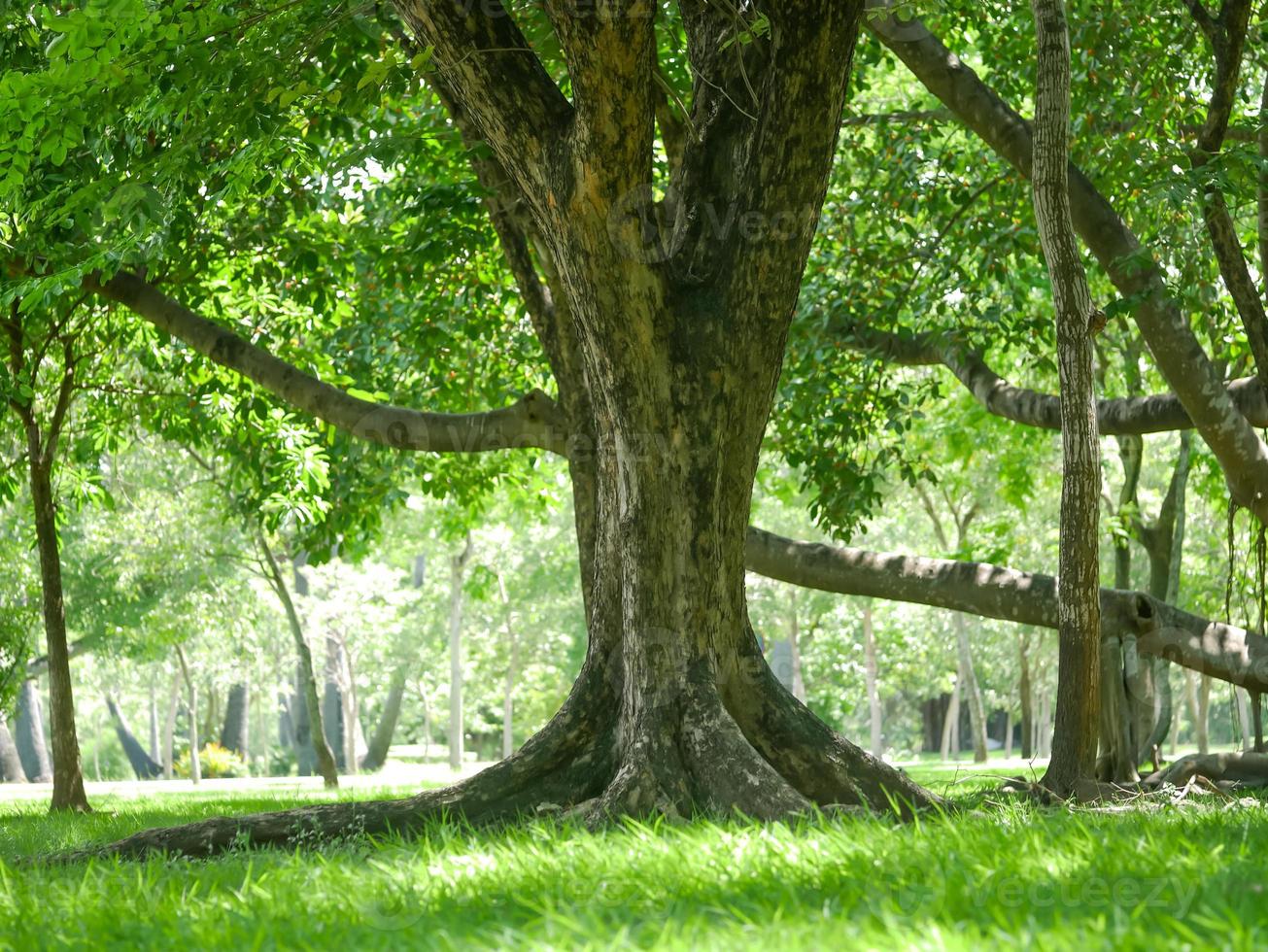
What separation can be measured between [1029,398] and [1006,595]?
Answer: 5.44 feet

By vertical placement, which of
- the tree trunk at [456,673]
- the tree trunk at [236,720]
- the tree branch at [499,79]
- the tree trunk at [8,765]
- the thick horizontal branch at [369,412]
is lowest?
the tree trunk at [8,765]

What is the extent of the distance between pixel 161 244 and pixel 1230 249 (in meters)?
6.85

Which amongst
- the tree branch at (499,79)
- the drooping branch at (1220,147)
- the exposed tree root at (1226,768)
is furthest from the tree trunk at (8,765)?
the drooping branch at (1220,147)

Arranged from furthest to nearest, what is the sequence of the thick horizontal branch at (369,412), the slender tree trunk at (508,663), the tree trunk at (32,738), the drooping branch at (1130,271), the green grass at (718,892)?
1. the tree trunk at (32,738)
2. the slender tree trunk at (508,663)
3. the thick horizontal branch at (369,412)
4. the drooping branch at (1130,271)
5. the green grass at (718,892)

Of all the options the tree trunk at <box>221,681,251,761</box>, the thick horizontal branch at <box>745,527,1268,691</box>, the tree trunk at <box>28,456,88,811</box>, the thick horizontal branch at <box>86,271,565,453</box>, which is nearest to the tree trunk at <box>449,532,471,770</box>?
the tree trunk at <box>221,681,251,761</box>

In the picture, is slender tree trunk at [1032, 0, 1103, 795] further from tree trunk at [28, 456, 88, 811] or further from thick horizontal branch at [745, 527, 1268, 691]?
tree trunk at [28, 456, 88, 811]

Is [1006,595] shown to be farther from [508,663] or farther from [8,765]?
[8,765]

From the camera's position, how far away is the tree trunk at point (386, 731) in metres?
41.0

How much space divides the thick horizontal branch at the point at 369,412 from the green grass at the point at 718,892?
4.80m

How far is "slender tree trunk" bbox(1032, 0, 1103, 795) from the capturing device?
6844mm

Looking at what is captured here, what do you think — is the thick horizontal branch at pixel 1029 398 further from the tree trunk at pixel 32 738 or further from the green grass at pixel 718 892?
the tree trunk at pixel 32 738

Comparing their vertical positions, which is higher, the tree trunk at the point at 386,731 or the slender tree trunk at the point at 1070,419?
the slender tree trunk at the point at 1070,419

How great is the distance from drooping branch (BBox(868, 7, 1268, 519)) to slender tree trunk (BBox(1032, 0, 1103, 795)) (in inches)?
74.5

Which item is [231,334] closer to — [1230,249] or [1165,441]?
[1230,249]
